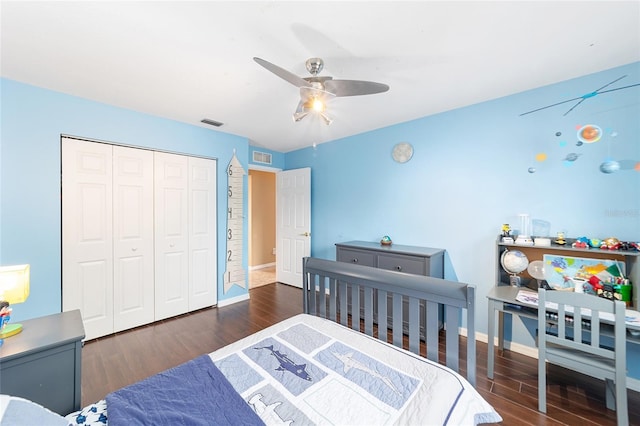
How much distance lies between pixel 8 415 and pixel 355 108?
2.96 meters

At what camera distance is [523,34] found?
158 cm

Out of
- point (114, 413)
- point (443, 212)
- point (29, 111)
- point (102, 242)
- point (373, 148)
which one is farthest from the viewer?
point (373, 148)

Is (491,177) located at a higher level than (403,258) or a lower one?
higher

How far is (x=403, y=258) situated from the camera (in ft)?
8.89

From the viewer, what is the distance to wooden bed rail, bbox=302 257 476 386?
143 cm

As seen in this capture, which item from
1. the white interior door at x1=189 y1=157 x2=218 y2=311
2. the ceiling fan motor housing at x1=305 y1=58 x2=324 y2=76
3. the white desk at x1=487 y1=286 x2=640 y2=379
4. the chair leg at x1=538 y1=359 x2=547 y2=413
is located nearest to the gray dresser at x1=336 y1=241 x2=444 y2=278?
the white desk at x1=487 y1=286 x2=640 y2=379

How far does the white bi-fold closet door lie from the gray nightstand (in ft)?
4.60

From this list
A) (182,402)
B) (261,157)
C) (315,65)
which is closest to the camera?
(182,402)

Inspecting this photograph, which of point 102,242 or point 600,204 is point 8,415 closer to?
point 102,242

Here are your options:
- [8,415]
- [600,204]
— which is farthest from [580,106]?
[8,415]

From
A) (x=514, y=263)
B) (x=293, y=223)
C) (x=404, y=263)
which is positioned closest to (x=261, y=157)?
(x=293, y=223)

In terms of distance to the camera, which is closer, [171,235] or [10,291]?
[10,291]

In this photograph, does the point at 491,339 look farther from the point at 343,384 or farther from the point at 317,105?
the point at 317,105

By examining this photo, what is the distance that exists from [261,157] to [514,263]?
378 centimetres
